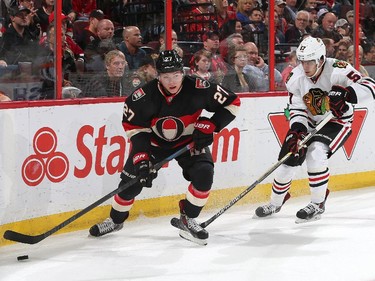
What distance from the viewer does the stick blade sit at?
465 centimetres

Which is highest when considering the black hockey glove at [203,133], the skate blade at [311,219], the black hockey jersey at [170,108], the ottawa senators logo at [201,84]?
the ottawa senators logo at [201,84]

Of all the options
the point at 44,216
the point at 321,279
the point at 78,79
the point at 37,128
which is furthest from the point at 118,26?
the point at 321,279

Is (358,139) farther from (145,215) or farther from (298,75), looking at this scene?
(145,215)

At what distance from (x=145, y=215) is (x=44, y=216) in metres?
0.80

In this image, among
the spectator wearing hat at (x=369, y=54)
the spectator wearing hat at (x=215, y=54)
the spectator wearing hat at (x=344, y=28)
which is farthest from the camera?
the spectator wearing hat at (x=369, y=54)

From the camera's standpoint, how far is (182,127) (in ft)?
16.4

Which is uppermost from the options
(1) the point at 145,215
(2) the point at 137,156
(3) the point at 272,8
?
(3) the point at 272,8

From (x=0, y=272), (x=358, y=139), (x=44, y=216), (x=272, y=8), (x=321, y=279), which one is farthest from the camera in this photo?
(x=358, y=139)

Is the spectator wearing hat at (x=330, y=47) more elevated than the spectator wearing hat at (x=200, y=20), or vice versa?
the spectator wearing hat at (x=200, y=20)

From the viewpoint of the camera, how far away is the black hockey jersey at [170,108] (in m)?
4.88

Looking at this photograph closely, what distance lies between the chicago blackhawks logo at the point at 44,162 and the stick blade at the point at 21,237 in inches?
16.7

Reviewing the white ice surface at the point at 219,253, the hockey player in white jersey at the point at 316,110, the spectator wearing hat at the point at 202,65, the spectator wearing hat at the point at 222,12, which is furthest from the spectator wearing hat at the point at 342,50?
the white ice surface at the point at 219,253

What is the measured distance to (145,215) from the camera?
5746 millimetres

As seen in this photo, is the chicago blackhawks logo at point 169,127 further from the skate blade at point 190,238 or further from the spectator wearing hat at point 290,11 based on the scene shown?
the spectator wearing hat at point 290,11
